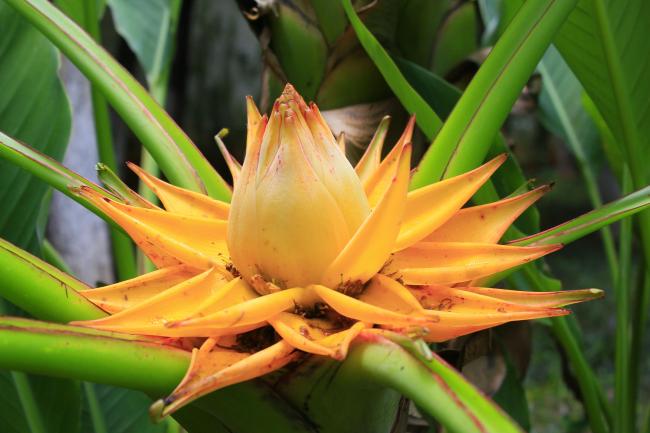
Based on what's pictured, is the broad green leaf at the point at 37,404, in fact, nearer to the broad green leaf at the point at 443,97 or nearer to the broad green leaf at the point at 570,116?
the broad green leaf at the point at 443,97

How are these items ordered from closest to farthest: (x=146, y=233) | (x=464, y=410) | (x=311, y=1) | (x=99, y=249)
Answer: (x=464, y=410)
(x=146, y=233)
(x=311, y=1)
(x=99, y=249)

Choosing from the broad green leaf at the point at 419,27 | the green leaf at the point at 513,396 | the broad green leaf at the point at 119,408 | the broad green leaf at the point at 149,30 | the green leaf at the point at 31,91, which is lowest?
the green leaf at the point at 513,396

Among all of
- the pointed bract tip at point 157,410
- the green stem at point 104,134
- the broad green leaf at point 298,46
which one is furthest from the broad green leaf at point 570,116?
the pointed bract tip at point 157,410

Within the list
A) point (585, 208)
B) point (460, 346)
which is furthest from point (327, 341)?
point (585, 208)

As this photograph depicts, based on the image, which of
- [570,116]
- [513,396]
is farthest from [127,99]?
[570,116]

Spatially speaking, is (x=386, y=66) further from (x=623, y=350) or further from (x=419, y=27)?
(x=623, y=350)

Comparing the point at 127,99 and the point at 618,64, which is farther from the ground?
the point at 127,99

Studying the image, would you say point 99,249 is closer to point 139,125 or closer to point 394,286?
point 139,125

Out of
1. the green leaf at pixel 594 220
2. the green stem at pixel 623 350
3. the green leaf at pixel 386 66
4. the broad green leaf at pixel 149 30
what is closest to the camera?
A: the green leaf at pixel 594 220
